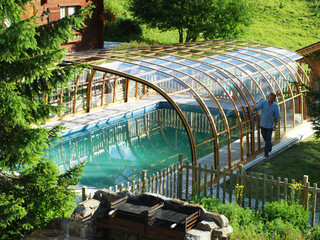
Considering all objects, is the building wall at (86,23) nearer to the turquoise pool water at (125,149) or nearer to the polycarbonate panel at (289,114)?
the turquoise pool water at (125,149)

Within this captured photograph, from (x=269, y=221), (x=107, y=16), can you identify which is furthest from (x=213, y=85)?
(x=107, y=16)

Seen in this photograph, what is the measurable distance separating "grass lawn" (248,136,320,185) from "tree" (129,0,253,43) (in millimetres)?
15628

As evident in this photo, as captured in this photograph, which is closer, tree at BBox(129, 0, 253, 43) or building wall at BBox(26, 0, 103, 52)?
building wall at BBox(26, 0, 103, 52)

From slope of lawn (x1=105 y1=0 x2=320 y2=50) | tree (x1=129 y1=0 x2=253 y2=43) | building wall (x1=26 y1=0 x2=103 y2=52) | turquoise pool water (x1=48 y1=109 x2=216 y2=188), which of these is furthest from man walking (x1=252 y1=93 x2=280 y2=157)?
slope of lawn (x1=105 y1=0 x2=320 y2=50)

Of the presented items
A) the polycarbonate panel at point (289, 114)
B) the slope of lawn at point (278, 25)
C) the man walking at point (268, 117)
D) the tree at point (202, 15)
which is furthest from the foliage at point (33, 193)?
the slope of lawn at point (278, 25)

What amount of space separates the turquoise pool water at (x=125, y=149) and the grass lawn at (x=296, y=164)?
2.11m

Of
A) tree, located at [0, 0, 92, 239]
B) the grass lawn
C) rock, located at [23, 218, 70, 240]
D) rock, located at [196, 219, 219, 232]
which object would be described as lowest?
the grass lawn

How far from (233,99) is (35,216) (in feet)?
30.2

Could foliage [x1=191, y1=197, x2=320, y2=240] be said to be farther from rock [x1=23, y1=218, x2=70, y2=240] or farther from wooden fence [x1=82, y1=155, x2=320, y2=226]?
rock [x1=23, y1=218, x2=70, y2=240]

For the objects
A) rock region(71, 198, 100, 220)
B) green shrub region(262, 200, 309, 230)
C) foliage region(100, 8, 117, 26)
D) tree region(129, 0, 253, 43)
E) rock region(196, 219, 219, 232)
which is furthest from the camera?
tree region(129, 0, 253, 43)

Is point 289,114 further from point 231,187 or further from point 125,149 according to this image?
point 231,187

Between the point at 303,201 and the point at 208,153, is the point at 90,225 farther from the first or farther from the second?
the point at 208,153

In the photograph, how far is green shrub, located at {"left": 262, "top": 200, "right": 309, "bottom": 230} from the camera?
1018 centimetres

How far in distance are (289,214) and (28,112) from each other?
18.2 feet
